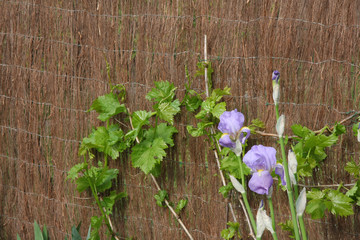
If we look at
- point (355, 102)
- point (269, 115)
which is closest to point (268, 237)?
point (269, 115)

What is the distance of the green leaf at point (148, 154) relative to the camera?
1.81m

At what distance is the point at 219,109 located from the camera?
1.72 meters

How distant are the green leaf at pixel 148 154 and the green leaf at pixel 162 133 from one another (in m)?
0.04

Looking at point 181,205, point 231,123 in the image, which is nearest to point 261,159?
point 231,123

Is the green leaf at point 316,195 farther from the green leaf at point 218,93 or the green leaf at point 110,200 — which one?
the green leaf at point 110,200

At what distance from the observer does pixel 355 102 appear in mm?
1579

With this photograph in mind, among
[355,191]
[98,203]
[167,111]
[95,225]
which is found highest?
[167,111]

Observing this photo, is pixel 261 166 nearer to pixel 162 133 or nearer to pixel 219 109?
pixel 219 109

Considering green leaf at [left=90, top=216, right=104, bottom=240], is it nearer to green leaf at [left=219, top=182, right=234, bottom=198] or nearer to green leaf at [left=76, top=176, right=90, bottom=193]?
green leaf at [left=76, top=176, right=90, bottom=193]

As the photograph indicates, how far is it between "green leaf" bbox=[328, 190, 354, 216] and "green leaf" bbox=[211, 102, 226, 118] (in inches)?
21.0

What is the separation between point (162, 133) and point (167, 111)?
6.0 inches

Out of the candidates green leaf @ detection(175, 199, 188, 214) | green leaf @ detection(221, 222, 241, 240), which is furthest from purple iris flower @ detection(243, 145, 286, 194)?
green leaf @ detection(175, 199, 188, 214)

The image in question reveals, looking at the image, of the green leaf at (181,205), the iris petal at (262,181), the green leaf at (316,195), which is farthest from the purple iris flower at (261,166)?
the green leaf at (181,205)

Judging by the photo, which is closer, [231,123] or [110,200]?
[231,123]
